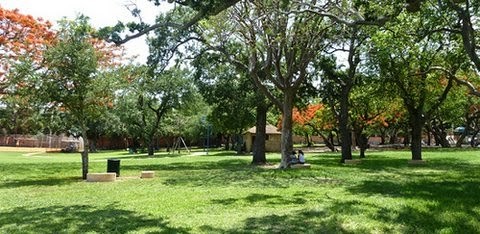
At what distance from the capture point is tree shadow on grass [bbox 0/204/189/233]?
8.20 m

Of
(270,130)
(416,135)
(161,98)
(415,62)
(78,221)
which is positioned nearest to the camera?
(78,221)

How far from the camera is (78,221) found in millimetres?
9000

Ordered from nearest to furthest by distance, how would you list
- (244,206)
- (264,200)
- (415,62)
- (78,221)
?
1. (78,221)
2. (244,206)
3. (264,200)
4. (415,62)

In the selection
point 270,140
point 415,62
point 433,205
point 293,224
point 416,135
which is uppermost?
point 415,62

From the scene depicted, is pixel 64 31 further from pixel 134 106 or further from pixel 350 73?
pixel 134 106

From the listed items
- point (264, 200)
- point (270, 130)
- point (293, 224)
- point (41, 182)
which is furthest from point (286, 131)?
point (270, 130)

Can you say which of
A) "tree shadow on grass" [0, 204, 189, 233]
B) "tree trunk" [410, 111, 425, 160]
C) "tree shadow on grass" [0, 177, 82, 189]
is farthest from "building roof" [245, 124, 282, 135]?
"tree shadow on grass" [0, 204, 189, 233]

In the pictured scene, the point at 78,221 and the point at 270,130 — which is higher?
the point at 270,130

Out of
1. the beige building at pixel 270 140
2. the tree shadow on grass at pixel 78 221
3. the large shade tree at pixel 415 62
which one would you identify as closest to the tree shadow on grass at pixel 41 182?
the tree shadow on grass at pixel 78 221

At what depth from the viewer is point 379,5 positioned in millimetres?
14648

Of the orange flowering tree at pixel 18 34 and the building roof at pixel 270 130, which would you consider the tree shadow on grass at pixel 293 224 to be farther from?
the building roof at pixel 270 130

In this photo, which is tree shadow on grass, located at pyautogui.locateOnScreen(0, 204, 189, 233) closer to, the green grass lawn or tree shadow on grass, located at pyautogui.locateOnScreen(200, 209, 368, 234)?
the green grass lawn

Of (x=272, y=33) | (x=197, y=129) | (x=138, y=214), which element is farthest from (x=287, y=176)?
(x=197, y=129)

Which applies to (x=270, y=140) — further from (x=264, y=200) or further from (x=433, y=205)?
(x=433, y=205)
